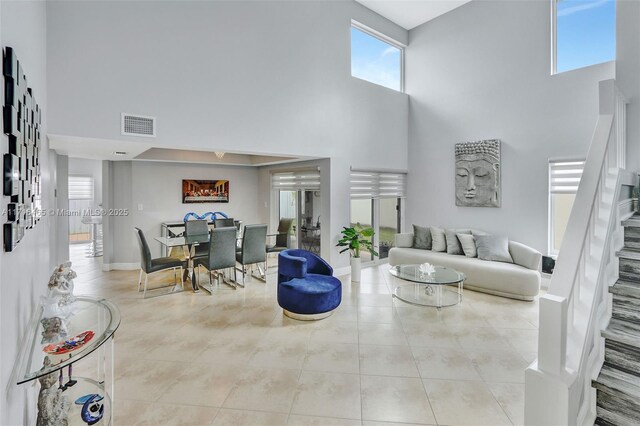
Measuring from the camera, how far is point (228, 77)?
4598 mm

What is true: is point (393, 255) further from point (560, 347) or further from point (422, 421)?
point (560, 347)

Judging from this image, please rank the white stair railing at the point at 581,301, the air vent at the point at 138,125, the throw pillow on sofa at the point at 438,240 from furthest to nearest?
the throw pillow on sofa at the point at 438,240, the air vent at the point at 138,125, the white stair railing at the point at 581,301

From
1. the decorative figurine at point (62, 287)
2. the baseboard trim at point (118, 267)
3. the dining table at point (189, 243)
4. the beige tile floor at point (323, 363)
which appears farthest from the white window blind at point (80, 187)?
the decorative figurine at point (62, 287)

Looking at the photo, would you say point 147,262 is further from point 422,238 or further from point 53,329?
point 422,238

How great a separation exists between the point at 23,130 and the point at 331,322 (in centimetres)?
324

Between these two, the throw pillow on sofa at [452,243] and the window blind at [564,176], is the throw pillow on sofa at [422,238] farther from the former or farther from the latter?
the window blind at [564,176]

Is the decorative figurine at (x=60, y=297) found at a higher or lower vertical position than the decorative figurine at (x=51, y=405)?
higher

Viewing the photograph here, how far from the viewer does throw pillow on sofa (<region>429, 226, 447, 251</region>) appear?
19.2ft

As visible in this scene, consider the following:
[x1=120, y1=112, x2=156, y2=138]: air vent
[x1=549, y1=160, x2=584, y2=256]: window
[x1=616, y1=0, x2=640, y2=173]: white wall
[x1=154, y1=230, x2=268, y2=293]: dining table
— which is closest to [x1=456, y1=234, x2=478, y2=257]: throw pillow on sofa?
[x1=549, y1=160, x2=584, y2=256]: window

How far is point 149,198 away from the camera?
6664 mm

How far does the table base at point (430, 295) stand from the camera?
4410mm

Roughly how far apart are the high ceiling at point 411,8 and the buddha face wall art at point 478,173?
267 cm

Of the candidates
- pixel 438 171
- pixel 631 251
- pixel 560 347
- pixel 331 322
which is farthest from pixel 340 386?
pixel 438 171

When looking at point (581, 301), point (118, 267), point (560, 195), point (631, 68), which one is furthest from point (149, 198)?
point (560, 195)
